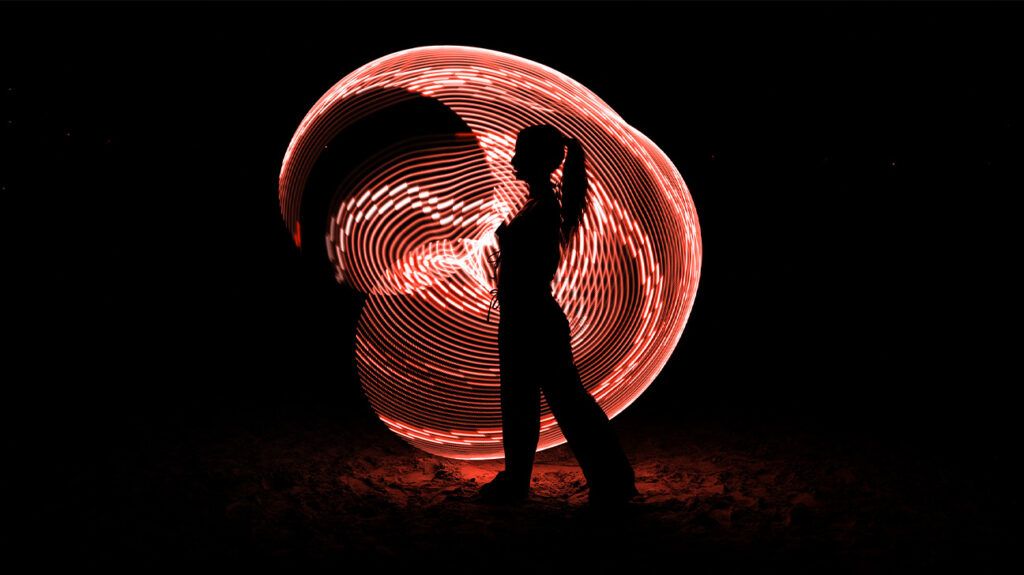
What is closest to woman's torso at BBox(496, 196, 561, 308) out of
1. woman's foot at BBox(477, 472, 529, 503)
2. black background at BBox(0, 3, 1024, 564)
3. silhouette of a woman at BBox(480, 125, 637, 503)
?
silhouette of a woman at BBox(480, 125, 637, 503)

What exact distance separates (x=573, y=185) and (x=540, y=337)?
2.17ft

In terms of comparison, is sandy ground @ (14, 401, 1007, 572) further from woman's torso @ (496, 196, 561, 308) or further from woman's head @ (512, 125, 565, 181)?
woman's head @ (512, 125, 565, 181)

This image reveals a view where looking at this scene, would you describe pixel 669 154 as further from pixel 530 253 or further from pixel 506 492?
pixel 506 492

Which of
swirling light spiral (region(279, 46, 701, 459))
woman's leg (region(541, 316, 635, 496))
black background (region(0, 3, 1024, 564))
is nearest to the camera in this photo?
woman's leg (region(541, 316, 635, 496))

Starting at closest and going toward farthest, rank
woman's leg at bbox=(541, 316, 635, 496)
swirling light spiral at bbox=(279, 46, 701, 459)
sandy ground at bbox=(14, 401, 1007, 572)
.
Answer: sandy ground at bbox=(14, 401, 1007, 572), woman's leg at bbox=(541, 316, 635, 496), swirling light spiral at bbox=(279, 46, 701, 459)

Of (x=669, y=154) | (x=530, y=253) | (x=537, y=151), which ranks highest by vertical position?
(x=669, y=154)

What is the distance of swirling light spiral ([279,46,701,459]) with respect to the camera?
4.11 meters

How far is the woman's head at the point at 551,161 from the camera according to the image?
3.47 m

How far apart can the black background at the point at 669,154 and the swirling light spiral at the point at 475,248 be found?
66cm

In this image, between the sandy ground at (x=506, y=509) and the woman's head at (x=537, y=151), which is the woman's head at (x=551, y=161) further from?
the sandy ground at (x=506, y=509)

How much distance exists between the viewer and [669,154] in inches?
263

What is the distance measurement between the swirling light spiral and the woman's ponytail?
2.08ft

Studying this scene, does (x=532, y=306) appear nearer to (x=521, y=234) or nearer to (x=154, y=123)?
(x=521, y=234)

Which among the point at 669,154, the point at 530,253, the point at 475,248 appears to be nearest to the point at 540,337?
the point at 530,253
